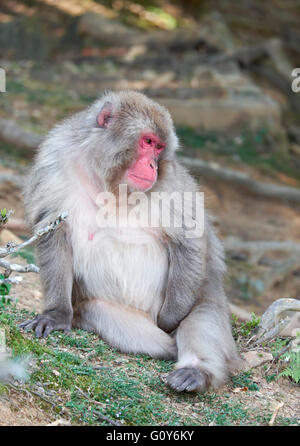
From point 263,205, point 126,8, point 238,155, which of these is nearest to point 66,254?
point 263,205

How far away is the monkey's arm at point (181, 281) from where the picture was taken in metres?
4.77

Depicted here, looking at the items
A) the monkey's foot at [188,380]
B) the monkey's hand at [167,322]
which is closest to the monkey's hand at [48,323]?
the monkey's hand at [167,322]

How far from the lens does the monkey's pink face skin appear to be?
448cm

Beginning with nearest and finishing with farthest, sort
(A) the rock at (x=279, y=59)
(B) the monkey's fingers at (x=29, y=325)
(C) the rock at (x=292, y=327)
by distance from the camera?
1. (B) the monkey's fingers at (x=29, y=325)
2. (C) the rock at (x=292, y=327)
3. (A) the rock at (x=279, y=59)

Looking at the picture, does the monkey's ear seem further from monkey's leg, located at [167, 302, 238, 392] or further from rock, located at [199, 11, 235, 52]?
rock, located at [199, 11, 235, 52]

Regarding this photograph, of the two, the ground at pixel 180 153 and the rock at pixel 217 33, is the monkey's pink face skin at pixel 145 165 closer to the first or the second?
the ground at pixel 180 153

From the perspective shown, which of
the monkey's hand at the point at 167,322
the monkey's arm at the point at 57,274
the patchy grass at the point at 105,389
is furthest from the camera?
the monkey's hand at the point at 167,322

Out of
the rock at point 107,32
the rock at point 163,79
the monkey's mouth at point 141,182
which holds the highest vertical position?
the rock at point 107,32

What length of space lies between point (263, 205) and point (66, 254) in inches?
257

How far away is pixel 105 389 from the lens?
12.3 ft

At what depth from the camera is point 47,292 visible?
4.67 m

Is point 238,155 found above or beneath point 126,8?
beneath

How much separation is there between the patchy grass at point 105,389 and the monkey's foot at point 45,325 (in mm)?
50

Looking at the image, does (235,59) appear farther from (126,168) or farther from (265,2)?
(126,168)
